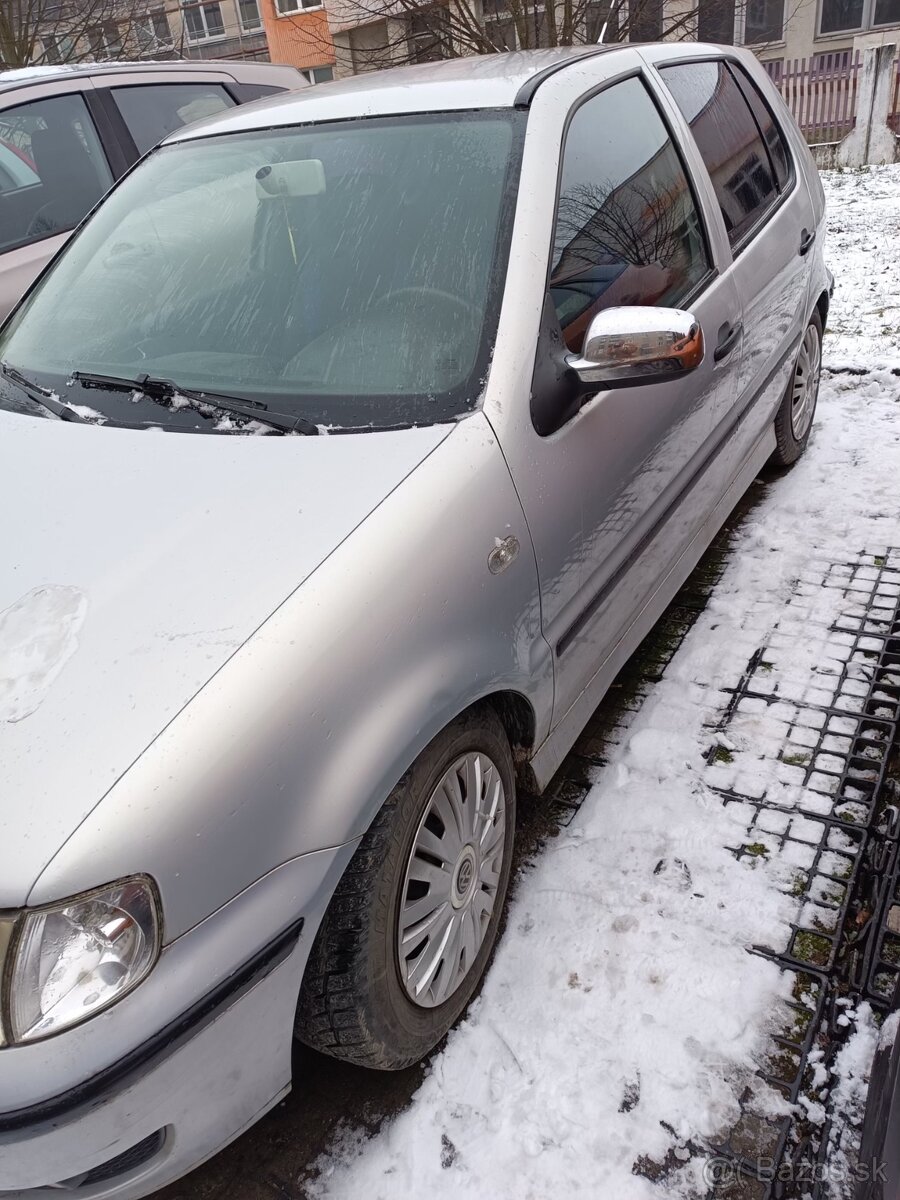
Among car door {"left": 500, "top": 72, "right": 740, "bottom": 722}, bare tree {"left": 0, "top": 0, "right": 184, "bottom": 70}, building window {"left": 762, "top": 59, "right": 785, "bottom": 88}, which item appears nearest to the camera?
car door {"left": 500, "top": 72, "right": 740, "bottom": 722}

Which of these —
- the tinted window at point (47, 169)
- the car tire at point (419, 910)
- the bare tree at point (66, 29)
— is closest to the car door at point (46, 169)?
the tinted window at point (47, 169)

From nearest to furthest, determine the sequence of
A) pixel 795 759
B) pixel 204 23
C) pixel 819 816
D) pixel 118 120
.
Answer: pixel 819 816, pixel 795 759, pixel 118 120, pixel 204 23

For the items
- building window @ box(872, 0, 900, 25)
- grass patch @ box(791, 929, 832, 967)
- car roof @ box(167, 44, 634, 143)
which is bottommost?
building window @ box(872, 0, 900, 25)

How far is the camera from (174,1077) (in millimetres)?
1283

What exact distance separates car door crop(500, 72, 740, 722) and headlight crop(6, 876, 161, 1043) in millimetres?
1032

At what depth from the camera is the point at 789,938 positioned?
6.66 feet

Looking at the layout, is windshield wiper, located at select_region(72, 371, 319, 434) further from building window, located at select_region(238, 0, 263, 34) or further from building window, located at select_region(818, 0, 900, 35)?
building window, located at select_region(238, 0, 263, 34)

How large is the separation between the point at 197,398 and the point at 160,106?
12.0 ft

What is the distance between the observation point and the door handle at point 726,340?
8.86 ft

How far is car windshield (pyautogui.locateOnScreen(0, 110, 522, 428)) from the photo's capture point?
6.26ft

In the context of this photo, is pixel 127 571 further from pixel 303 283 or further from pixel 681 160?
pixel 681 160

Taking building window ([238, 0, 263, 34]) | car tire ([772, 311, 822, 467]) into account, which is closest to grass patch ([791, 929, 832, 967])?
car tire ([772, 311, 822, 467])

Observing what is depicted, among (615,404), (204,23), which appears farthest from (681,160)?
(204,23)

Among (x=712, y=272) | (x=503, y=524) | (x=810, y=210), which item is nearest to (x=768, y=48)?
(x=810, y=210)
